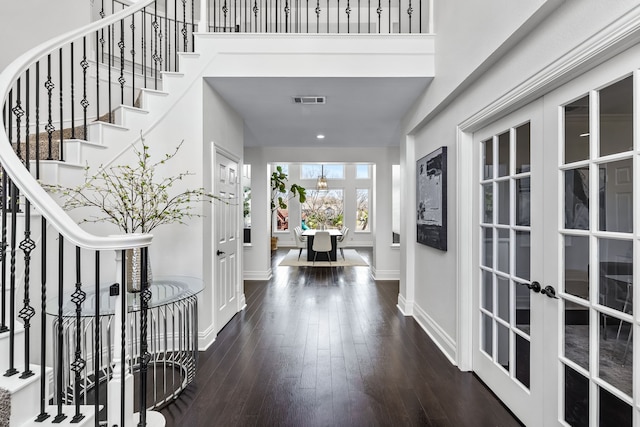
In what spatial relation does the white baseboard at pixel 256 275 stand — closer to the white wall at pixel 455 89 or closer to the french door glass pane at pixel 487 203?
the white wall at pixel 455 89

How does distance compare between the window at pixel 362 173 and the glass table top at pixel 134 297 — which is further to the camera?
the window at pixel 362 173

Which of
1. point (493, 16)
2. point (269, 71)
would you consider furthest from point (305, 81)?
point (493, 16)

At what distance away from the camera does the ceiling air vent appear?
3.72 metres

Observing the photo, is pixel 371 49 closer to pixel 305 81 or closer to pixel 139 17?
pixel 305 81

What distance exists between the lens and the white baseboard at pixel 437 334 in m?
2.95

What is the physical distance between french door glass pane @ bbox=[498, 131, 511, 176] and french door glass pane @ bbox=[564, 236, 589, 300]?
705 mm

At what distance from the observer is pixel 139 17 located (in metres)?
4.60

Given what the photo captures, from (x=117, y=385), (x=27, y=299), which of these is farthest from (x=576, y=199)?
(x=27, y=299)

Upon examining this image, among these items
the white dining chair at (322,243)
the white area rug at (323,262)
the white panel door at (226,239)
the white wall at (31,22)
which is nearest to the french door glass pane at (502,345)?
the white panel door at (226,239)

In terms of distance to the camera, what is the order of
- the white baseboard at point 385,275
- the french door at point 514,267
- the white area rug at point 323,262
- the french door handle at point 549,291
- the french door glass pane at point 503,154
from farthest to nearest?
1. the white area rug at point 323,262
2. the white baseboard at point 385,275
3. the french door glass pane at point 503,154
4. the french door at point 514,267
5. the french door handle at point 549,291

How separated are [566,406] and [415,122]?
2.93 m

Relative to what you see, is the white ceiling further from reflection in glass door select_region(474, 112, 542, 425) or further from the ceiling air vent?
reflection in glass door select_region(474, 112, 542, 425)

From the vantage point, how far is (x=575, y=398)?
1671 millimetres

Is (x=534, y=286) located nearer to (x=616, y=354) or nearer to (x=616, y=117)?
(x=616, y=354)
